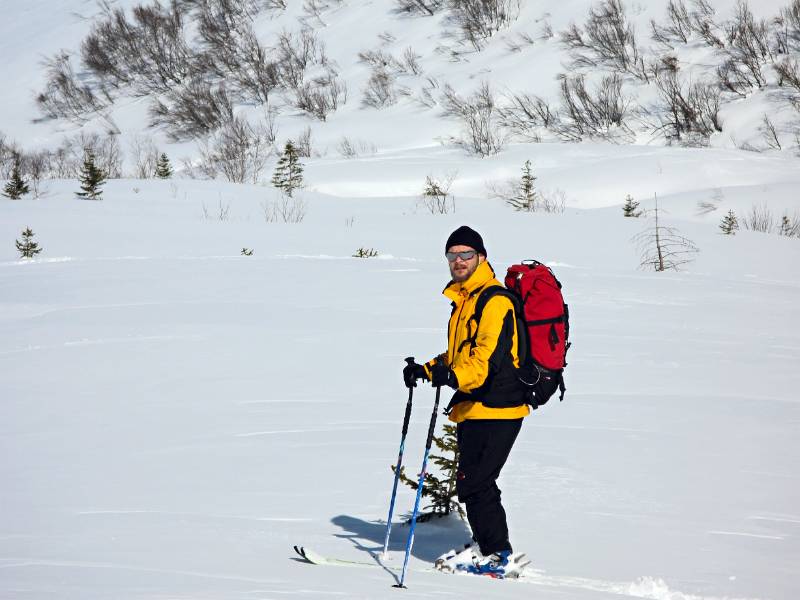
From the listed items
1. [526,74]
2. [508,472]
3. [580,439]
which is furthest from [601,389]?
[526,74]

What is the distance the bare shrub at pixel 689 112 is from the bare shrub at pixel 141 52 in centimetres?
2550

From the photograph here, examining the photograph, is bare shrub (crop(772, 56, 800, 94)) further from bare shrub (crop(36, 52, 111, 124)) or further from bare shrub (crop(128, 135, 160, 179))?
bare shrub (crop(36, 52, 111, 124))

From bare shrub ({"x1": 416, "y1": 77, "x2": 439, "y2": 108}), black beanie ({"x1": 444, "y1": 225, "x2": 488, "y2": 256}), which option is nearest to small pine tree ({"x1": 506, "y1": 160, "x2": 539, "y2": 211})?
bare shrub ({"x1": 416, "y1": 77, "x2": 439, "y2": 108})

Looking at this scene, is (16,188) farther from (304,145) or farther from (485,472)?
(485,472)

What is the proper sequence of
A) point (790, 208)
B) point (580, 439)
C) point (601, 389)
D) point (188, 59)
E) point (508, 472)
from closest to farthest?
1. point (508, 472)
2. point (580, 439)
3. point (601, 389)
4. point (790, 208)
5. point (188, 59)

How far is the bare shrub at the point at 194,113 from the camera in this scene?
1699 inches

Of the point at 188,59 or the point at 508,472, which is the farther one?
the point at 188,59

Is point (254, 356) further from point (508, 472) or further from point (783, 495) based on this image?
point (783, 495)

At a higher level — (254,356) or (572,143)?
(572,143)

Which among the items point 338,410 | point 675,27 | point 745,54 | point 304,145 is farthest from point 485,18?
point 338,410

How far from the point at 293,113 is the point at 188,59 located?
9613 mm

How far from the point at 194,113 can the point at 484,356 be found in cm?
4168

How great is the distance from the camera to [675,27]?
38.3 m

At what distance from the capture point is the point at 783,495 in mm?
5828
